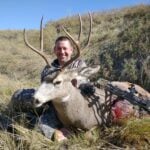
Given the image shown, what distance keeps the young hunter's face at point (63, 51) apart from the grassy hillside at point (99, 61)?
1.09 m

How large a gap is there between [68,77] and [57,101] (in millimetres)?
335

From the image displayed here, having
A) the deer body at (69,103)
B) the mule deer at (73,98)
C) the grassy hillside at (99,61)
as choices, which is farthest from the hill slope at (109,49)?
the deer body at (69,103)

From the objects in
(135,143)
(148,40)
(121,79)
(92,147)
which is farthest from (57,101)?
(148,40)

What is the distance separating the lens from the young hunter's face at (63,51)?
6471 mm

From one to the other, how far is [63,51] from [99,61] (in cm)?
484

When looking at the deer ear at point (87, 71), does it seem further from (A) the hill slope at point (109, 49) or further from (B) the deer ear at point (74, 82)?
(A) the hill slope at point (109, 49)

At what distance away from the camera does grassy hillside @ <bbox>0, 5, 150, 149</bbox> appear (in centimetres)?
557

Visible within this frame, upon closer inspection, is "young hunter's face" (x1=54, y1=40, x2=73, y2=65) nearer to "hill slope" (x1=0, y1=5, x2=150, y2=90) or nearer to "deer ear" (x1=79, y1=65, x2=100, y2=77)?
"deer ear" (x1=79, y1=65, x2=100, y2=77)

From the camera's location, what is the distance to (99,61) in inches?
443

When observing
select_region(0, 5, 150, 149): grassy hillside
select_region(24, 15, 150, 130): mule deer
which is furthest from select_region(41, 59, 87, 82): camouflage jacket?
select_region(0, 5, 150, 149): grassy hillside

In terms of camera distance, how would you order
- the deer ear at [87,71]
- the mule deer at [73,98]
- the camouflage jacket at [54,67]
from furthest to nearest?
the deer ear at [87,71], the camouflage jacket at [54,67], the mule deer at [73,98]

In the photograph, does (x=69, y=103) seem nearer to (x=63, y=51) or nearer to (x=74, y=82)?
(x=74, y=82)

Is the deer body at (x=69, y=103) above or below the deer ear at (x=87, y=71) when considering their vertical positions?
below

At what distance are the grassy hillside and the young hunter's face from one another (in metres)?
1.09
